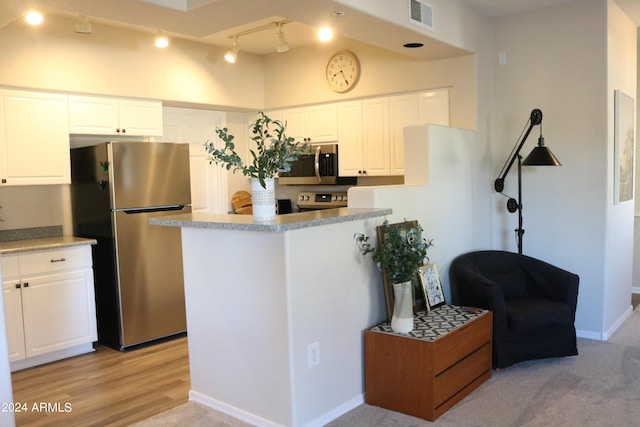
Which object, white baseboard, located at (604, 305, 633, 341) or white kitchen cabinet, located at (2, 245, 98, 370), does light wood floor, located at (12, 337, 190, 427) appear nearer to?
white kitchen cabinet, located at (2, 245, 98, 370)

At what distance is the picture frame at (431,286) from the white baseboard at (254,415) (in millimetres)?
790

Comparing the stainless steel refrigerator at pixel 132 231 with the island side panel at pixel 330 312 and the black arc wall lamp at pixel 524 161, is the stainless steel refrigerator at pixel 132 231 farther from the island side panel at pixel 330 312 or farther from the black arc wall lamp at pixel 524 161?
the black arc wall lamp at pixel 524 161

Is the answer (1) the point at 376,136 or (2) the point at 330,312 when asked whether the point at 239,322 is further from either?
(1) the point at 376,136

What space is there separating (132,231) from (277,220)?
193 cm

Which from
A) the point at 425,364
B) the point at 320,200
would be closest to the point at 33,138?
the point at 320,200

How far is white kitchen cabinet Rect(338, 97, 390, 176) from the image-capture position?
490 cm

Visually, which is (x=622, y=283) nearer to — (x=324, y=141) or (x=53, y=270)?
(x=324, y=141)

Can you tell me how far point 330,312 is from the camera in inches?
116

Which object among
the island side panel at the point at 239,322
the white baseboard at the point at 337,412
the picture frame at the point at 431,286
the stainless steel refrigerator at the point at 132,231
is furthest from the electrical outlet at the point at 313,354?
the stainless steel refrigerator at the point at 132,231

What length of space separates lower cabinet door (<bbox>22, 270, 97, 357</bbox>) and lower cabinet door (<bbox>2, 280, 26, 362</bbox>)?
0.11 feet

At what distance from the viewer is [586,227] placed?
4199 mm

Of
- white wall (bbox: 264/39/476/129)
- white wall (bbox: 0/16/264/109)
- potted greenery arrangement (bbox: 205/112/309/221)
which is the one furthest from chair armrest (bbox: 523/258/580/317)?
white wall (bbox: 0/16/264/109)

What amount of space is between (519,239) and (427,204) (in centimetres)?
101

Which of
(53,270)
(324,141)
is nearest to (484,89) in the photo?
(324,141)
